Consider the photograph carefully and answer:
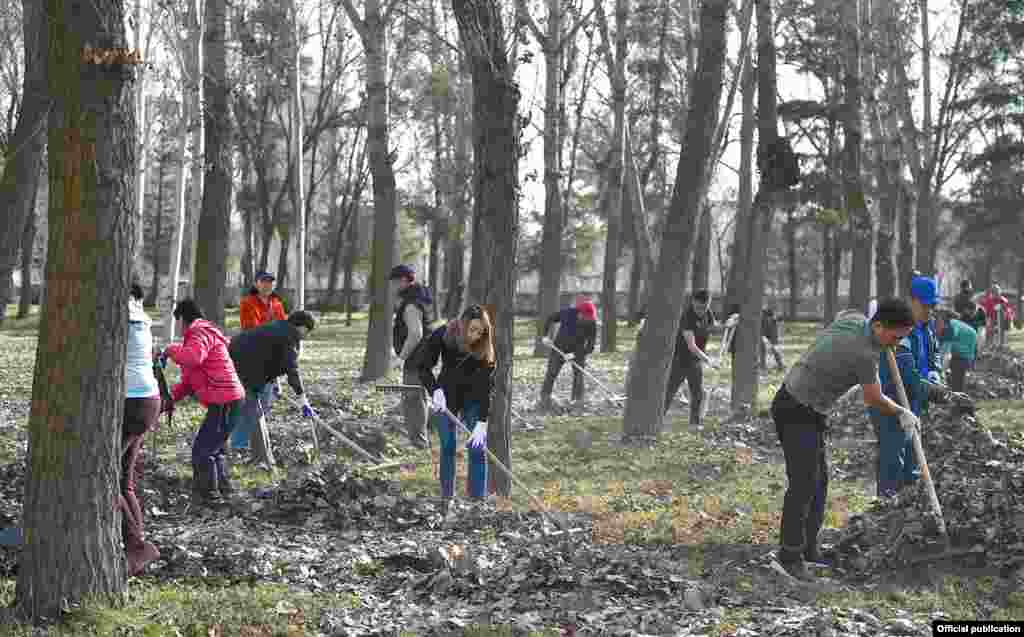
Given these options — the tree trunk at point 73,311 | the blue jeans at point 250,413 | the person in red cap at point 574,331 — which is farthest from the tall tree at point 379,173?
the tree trunk at point 73,311

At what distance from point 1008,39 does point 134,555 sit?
3128cm

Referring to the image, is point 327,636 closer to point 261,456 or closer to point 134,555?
point 134,555

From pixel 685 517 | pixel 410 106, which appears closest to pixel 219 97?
pixel 685 517

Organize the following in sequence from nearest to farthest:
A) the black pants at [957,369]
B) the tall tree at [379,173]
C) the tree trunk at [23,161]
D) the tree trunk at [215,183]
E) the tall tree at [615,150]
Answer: the tree trunk at [23,161] < the tree trunk at [215,183] < the black pants at [957,369] < the tall tree at [379,173] < the tall tree at [615,150]

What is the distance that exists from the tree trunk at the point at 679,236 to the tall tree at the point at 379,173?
19.2 feet

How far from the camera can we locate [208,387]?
8.66m

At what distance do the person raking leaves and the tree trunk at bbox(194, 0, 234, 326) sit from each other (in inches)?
342

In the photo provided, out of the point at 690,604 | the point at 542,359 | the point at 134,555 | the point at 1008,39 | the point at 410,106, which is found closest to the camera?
the point at 690,604

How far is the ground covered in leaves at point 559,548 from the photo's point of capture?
5.72m

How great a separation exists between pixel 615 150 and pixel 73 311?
76.7 ft

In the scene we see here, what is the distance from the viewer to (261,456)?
10.5 m

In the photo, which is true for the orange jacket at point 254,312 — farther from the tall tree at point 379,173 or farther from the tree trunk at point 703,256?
the tree trunk at point 703,256

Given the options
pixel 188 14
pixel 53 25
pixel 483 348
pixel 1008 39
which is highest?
pixel 1008 39

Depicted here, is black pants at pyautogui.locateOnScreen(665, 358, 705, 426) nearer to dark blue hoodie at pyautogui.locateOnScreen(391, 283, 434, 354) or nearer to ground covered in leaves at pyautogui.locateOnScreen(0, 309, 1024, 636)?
ground covered in leaves at pyautogui.locateOnScreen(0, 309, 1024, 636)
